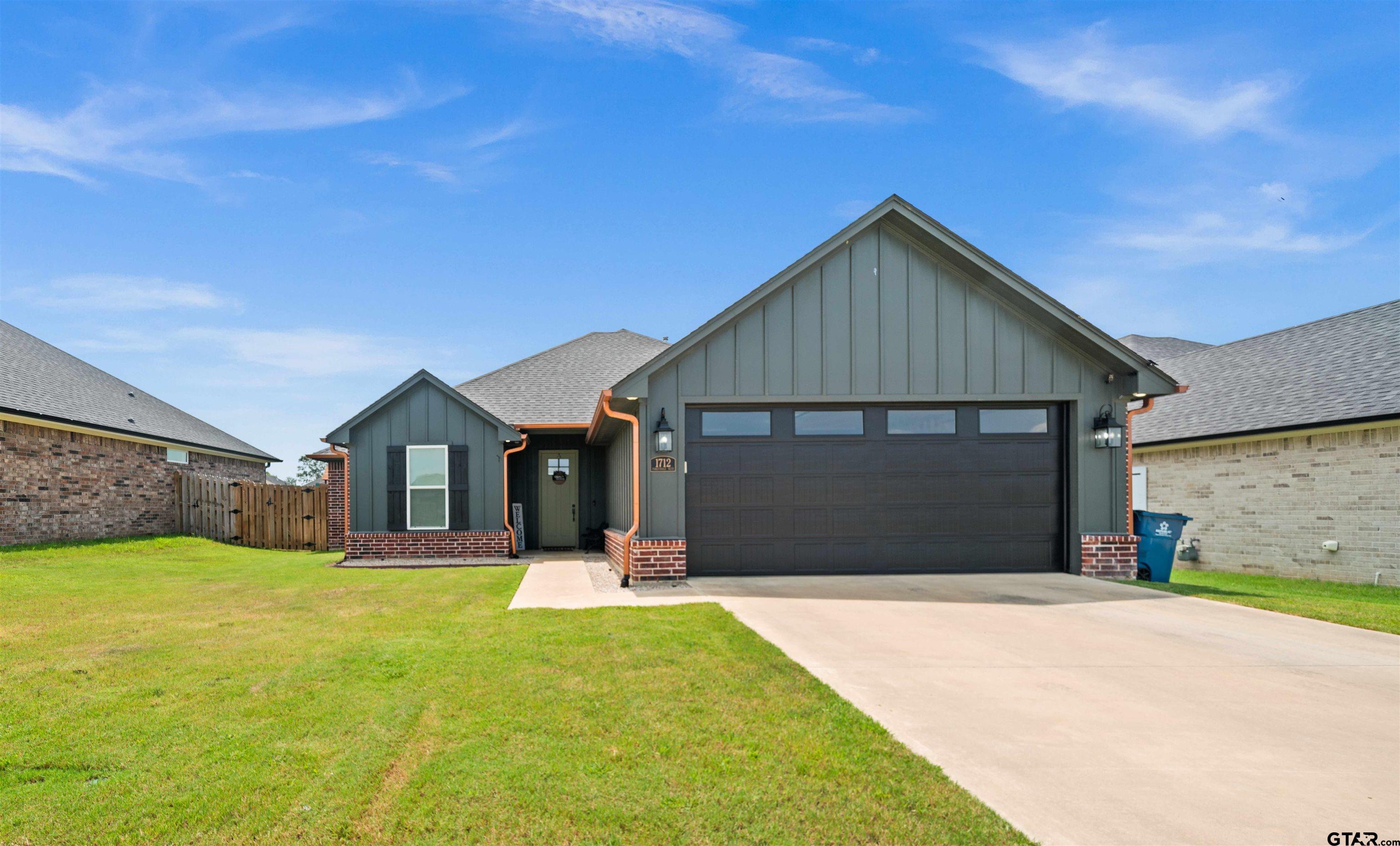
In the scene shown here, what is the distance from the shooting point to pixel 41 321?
19188 mm

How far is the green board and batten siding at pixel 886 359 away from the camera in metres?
9.83

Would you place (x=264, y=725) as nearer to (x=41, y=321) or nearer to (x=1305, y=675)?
(x=1305, y=675)

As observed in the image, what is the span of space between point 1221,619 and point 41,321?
26493 millimetres

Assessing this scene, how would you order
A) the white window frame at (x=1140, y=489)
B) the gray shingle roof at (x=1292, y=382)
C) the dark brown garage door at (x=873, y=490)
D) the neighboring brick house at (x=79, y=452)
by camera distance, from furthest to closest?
the white window frame at (x=1140, y=489), the neighboring brick house at (x=79, y=452), the gray shingle roof at (x=1292, y=382), the dark brown garage door at (x=873, y=490)

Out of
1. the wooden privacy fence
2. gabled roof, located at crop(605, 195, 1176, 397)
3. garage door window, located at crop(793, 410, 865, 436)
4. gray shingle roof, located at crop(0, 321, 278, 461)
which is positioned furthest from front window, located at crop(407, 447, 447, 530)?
gray shingle roof, located at crop(0, 321, 278, 461)

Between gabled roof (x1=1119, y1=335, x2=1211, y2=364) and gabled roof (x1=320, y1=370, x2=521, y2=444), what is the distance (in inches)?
751

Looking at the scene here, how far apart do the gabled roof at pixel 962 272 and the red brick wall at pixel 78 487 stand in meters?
13.1

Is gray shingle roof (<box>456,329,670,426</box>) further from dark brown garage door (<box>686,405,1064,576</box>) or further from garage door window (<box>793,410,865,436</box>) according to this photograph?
garage door window (<box>793,410,865,436</box>)

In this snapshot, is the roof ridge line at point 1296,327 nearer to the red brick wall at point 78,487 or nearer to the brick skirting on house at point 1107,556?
the brick skirting on house at point 1107,556

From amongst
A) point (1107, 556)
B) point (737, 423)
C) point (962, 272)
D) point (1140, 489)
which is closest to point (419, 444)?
point (737, 423)

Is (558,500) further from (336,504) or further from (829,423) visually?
(829,423)

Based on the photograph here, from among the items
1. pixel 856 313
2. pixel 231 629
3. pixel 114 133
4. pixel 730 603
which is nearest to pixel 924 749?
pixel 730 603

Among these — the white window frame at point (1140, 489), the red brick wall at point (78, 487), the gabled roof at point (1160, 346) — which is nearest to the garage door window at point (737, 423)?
the white window frame at point (1140, 489)

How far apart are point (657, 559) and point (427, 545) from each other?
6242mm
